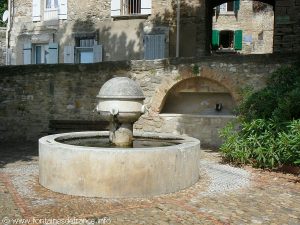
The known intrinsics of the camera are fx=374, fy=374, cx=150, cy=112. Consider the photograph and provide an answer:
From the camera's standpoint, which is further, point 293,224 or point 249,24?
point 249,24

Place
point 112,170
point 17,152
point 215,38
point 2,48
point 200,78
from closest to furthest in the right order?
point 112,170
point 17,152
point 200,78
point 2,48
point 215,38

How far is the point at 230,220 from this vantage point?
417cm

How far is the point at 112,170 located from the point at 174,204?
0.91 meters

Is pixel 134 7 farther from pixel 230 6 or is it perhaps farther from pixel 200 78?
pixel 230 6

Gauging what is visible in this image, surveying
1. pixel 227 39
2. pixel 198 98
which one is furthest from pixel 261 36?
pixel 198 98

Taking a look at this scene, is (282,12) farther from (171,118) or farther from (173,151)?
(173,151)

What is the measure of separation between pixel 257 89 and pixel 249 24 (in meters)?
15.2

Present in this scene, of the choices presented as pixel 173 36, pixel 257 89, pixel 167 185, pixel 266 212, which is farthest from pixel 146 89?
pixel 266 212

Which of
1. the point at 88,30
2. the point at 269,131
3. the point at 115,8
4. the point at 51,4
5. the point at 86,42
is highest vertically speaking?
the point at 51,4

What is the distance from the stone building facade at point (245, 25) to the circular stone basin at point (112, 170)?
718 inches

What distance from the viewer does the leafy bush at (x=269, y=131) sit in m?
6.64

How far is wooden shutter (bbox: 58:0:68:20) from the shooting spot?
15.2 m

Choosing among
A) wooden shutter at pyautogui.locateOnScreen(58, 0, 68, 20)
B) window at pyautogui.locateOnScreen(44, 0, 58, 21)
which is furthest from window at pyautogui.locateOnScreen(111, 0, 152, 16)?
window at pyautogui.locateOnScreen(44, 0, 58, 21)

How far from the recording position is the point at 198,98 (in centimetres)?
1033
